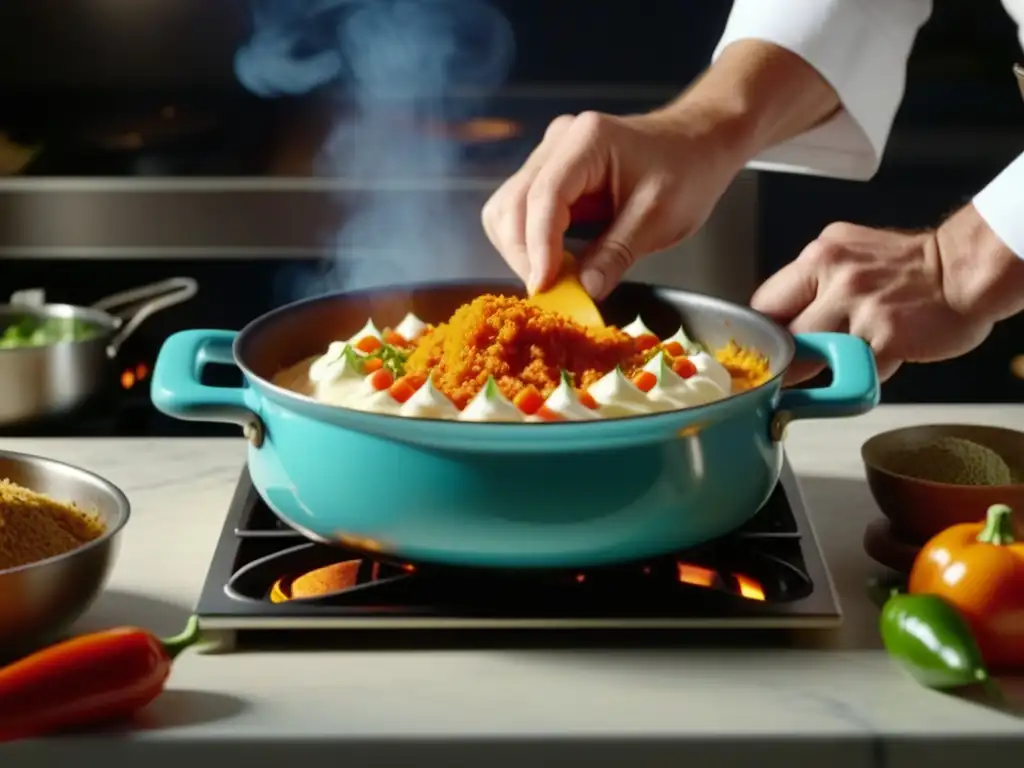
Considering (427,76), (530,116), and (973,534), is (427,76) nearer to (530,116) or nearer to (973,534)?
(530,116)

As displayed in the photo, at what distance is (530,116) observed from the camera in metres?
2.83

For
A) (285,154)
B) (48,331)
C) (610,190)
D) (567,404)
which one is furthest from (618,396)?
(285,154)

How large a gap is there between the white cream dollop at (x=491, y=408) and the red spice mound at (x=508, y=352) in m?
0.04

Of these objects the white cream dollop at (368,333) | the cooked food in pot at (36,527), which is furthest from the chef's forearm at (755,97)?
the cooked food in pot at (36,527)

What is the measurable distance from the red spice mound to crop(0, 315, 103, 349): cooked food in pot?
1098 millimetres

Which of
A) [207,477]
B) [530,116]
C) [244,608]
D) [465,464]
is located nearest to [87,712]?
[244,608]

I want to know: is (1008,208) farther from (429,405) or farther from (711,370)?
(429,405)

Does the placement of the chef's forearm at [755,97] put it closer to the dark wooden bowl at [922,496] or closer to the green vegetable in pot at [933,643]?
the dark wooden bowl at [922,496]

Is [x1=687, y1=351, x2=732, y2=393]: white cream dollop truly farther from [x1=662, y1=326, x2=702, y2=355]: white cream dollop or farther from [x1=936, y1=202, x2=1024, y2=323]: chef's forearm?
[x1=936, y1=202, x2=1024, y2=323]: chef's forearm

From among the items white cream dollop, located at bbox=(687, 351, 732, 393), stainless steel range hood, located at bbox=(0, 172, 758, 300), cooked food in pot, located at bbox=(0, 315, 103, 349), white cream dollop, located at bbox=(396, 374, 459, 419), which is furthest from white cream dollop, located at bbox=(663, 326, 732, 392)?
stainless steel range hood, located at bbox=(0, 172, 758, 300)

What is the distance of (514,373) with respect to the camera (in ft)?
3.67

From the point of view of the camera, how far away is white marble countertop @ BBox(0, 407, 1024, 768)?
87 centimetres

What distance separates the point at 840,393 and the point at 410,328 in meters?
0.39

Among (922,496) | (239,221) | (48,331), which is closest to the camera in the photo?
(922,496)
